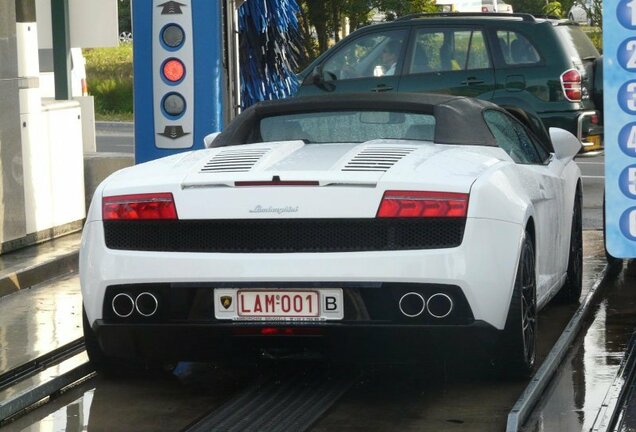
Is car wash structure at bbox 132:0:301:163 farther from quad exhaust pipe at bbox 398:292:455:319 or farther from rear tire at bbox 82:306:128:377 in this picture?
quad exhaust pipe at bbox 398:292:455:319

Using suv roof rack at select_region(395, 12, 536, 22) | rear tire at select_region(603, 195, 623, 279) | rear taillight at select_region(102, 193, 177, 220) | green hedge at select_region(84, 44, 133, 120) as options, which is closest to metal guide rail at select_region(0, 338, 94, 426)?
rear taillight at select_region(102, 193, 177, 220)

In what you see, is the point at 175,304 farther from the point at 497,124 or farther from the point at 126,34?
the point at 126,34

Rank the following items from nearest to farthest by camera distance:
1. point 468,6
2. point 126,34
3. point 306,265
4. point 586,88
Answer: point 306,265
point 586,88
point 468,6
point 126,34

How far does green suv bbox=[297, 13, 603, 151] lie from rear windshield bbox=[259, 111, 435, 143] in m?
7.34

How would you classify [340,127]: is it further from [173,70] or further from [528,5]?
[528,5]

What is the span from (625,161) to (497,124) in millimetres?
1399

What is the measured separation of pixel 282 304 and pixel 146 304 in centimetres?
58

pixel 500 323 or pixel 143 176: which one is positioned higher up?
pixel 143 176

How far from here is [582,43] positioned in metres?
15.5

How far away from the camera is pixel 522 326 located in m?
6.28

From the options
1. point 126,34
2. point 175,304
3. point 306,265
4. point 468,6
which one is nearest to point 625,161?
point 306,265

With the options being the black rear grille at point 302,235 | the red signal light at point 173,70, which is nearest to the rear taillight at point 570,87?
the red signal light at point 173,70

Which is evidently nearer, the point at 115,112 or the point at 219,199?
the point at 219,199

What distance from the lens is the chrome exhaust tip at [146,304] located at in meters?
6.12
